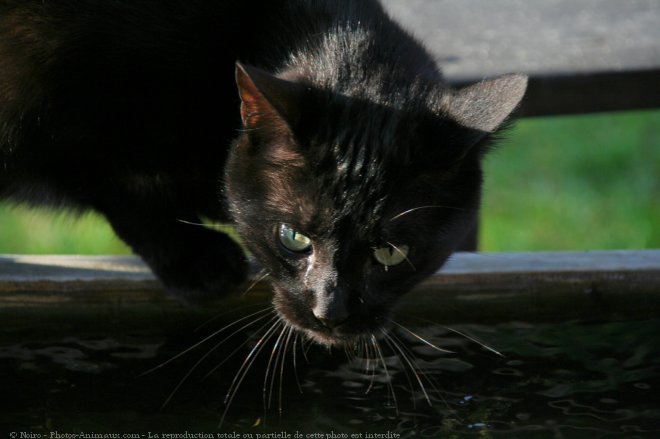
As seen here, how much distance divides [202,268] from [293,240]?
305mm

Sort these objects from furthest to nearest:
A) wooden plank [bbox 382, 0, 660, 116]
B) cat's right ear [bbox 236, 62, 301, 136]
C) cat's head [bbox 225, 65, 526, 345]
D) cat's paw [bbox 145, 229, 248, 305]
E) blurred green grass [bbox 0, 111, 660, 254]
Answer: blurred green grass [bbox 0, 111, 660, 254], wooden plank [bbox 382, 0, 660, 116], cat's paw [bbox 145, 229, 248, 305], cat's head [bbox 225, 65, 526, 345], cat's right ear [bbox 236, 62, 301, 136]

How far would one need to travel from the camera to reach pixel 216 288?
181 cm

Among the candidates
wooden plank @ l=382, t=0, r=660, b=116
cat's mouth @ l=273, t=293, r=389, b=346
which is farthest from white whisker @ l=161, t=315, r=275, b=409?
wooden plank @ l=382, t=0, r=660, b=116

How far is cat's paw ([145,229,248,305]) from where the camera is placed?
180 cm

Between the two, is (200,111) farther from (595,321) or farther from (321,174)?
(595,321)

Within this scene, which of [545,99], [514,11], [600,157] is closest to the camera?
[545,99]

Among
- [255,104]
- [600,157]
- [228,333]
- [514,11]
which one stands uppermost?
[255,104]

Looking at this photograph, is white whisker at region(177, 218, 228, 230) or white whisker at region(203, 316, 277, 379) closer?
white whisker at region(203, 316, 277, 379)

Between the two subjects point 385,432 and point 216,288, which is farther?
point 216,288

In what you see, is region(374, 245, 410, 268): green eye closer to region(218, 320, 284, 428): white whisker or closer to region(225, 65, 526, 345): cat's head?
region(225, 65, 526, 345): cat's head

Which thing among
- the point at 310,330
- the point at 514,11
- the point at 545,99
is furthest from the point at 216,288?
the point at 514,11

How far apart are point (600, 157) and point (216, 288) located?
2399 millimetres

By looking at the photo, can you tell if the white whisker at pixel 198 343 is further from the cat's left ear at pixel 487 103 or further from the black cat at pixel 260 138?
the cat's left ear at pixel 487 103

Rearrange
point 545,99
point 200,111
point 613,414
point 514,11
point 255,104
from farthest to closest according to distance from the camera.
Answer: point 514,11
point 545,99
point 200,111
point 613,414
point 255,104
